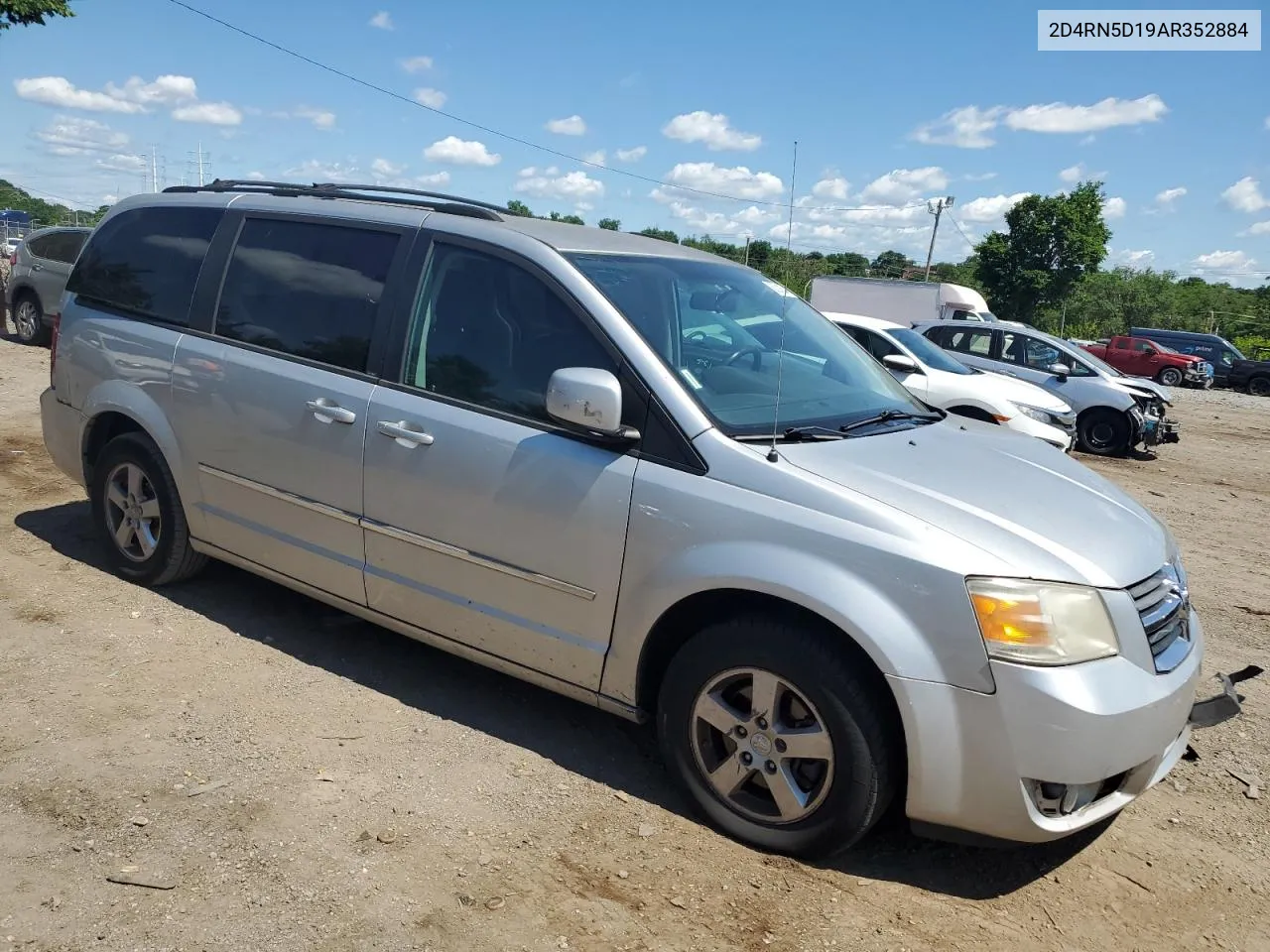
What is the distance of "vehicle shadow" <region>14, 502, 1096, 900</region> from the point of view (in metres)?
3.24

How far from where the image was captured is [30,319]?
51.0 feet

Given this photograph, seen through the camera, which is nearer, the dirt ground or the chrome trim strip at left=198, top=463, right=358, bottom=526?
the dirt ground

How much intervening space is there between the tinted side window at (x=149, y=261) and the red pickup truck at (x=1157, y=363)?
105ft

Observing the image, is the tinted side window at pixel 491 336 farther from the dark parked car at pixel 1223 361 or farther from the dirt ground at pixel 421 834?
the dark parked car at pixel 1223 361

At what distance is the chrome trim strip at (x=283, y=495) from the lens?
4.05 meters

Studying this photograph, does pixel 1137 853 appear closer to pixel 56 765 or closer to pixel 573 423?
pixel 573 423

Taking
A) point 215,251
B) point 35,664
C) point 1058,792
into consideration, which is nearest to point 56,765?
point 35,664

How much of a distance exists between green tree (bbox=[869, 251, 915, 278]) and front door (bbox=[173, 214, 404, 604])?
56.8 meters

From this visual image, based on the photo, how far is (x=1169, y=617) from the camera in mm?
3154

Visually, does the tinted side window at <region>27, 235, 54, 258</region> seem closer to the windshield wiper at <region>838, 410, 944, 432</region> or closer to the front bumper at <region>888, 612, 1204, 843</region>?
the windshield wiper at <region>838, 410, 944, 432</region>

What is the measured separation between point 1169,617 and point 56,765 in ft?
12.2

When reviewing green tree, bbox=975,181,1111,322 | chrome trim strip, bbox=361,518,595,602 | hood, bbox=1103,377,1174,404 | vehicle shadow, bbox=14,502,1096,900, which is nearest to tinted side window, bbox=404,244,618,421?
chrome trim strip, bbox=361,518,595,602

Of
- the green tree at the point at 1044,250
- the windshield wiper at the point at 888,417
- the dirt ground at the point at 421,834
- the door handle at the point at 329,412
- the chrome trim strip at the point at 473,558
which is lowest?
the dirt ground at the point at 421,834

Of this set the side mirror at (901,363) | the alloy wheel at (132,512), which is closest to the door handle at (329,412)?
the alloy wheel at (132,512)
